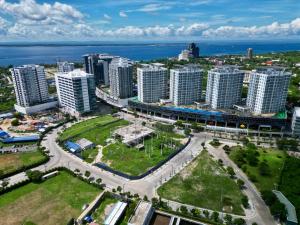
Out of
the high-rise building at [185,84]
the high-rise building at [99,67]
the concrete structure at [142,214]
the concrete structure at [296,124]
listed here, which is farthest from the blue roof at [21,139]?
the concrete structure at [296,124]

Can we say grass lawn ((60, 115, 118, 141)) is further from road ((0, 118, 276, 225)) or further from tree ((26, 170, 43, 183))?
tree ((26, 170, 43, 183))

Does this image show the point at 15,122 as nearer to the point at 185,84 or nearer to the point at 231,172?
the point at 185,84

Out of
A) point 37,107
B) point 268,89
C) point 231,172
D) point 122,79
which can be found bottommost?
point 231,172

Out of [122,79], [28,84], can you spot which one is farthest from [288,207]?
[28,84]

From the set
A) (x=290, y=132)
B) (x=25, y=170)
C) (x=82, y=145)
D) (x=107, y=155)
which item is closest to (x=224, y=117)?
(x=290, y=132)

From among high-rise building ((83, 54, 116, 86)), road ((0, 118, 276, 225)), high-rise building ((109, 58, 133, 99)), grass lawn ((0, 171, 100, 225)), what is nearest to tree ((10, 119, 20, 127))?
road ((0, 118, 276, 225))

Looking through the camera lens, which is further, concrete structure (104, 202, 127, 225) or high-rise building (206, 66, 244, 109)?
high-rise building (206, 66, 244, 109)

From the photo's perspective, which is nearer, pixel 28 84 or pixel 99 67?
pixel 28 84
